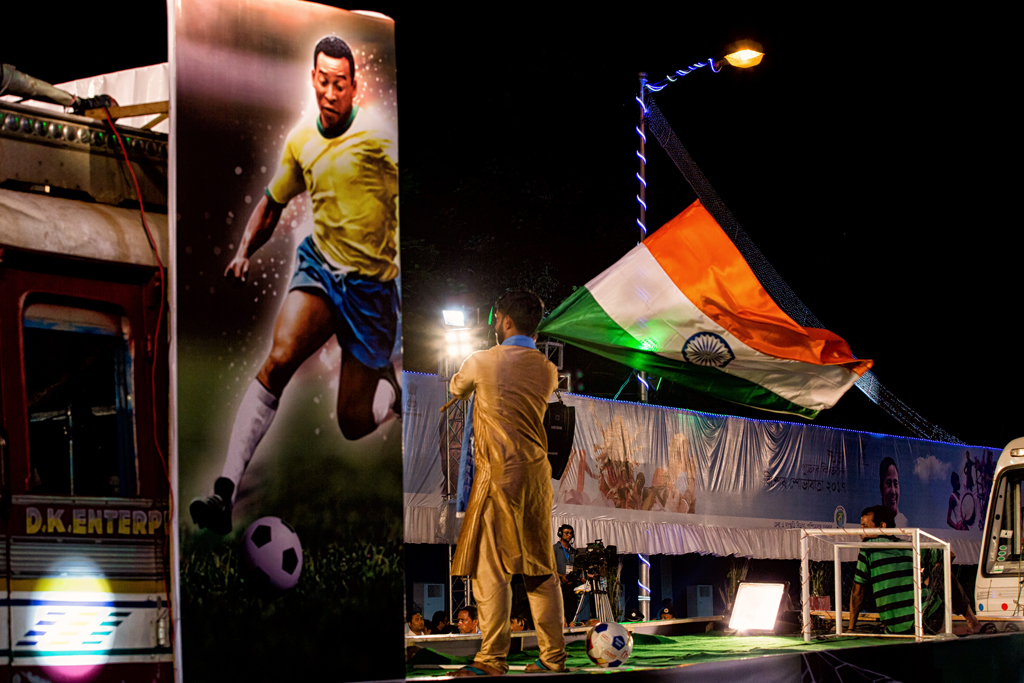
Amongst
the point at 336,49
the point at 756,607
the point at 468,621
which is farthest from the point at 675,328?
the point at 336,49

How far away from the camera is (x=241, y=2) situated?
499cm

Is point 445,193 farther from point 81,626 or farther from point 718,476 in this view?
point 81,626

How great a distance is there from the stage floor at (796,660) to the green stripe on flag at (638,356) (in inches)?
87.0

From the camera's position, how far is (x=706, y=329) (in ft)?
32.1

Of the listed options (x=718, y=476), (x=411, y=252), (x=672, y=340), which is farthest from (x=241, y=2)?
(x=411, y=252)

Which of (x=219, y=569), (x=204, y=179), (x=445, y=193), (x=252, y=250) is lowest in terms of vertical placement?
(x=219, y=569)

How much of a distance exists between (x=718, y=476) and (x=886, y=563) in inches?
356

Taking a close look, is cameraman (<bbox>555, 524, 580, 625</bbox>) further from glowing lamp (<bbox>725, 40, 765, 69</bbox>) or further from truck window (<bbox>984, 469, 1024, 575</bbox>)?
glowing lamp (<bbox>725, 40, 765, 69</bbox>)

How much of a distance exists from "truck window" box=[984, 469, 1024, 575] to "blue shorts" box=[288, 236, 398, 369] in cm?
1114

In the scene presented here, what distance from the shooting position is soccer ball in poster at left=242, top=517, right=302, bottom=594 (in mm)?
4715

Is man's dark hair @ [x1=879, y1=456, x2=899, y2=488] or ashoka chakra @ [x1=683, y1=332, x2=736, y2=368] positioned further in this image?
man's dark hair @ [x1=879, y1=456, x2=899, y2=488]

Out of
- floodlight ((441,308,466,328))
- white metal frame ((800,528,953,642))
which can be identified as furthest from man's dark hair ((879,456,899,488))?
white metal frame ((800,528,953,642))

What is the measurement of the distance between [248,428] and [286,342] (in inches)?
18.0

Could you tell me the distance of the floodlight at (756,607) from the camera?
410 inches
